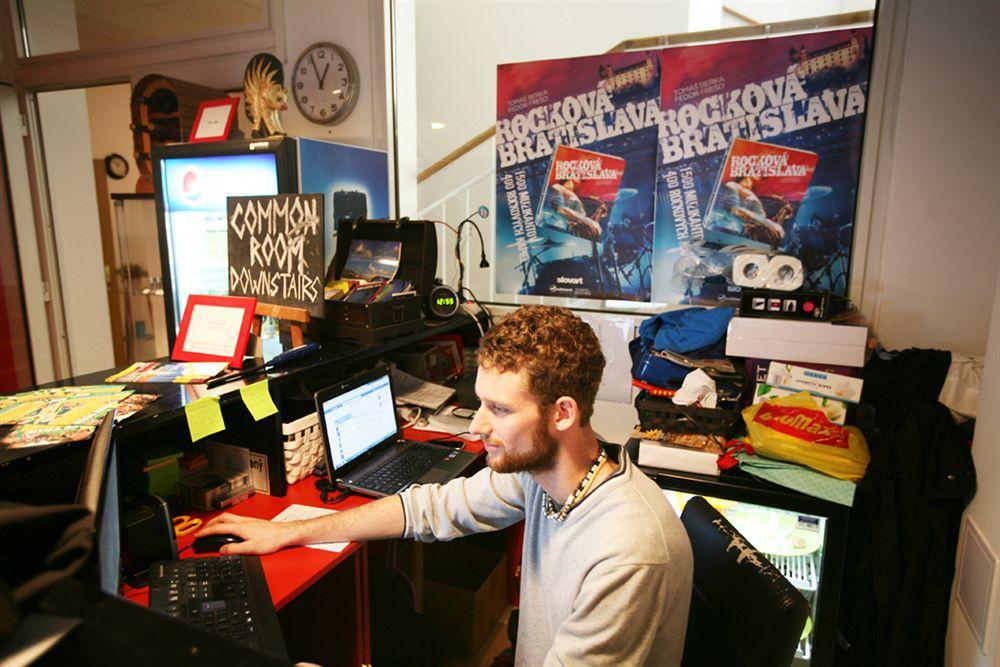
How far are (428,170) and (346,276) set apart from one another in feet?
4.06

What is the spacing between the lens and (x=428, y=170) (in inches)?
130

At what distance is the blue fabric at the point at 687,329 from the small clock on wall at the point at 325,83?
182 cm

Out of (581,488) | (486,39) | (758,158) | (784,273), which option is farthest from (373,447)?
(486,39)

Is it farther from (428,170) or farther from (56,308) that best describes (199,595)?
(56,308)

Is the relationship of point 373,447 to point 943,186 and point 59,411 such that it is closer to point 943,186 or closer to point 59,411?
point 59,411

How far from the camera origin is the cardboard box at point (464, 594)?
223 cm

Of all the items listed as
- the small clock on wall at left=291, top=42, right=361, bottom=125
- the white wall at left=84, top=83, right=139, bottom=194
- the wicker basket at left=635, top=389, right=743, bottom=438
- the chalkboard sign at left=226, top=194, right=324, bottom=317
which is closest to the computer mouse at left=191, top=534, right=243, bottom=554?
the chalkboard sign at left=226, top=194, right=324, bottom=317

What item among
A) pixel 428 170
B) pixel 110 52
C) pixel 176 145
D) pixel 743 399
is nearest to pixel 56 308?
pixel 110 52

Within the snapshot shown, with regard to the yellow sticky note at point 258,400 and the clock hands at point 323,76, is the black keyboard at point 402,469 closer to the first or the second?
the yellow sticky note at point 258,400

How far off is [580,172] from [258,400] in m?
1.76

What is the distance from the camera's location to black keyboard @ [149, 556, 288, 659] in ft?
3.79

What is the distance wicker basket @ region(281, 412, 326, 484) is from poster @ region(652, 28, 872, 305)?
5.25 ft

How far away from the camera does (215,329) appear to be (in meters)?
1.73

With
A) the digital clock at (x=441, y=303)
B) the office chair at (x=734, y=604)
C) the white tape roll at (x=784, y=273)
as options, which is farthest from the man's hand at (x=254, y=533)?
the white tape roll at (x=784, y=273)
